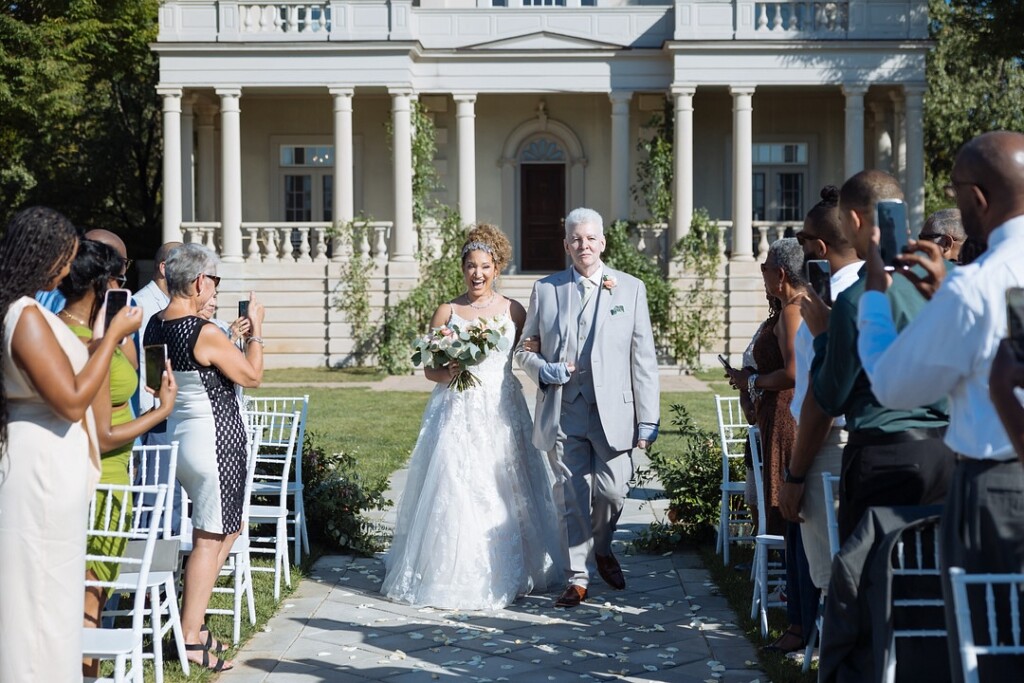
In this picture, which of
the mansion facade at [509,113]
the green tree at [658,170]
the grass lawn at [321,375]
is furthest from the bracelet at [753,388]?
the green tree at [658,170]

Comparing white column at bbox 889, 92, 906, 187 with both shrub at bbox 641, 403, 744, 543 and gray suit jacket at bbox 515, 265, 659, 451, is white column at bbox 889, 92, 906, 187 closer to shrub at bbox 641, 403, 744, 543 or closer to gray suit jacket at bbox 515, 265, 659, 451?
shrub at bbox 641, 403, 744, 543

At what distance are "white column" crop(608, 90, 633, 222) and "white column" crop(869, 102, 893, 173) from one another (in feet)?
20.2

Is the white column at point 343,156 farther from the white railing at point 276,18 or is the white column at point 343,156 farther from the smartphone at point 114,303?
the smartphone at point 114,303

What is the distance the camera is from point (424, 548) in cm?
812

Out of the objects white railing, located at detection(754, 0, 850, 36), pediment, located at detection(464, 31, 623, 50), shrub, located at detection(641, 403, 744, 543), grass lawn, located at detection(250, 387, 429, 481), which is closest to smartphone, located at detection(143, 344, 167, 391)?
shrub, located at detection(641, 403, 744, 543)

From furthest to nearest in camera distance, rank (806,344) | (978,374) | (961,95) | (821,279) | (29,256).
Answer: (961,95)
(806,344)
(821,279)
(29,256)
(978,374)

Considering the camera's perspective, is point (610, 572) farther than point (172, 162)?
No

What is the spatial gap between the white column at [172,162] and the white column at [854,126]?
1461 centimetres

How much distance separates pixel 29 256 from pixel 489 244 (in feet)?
13.8

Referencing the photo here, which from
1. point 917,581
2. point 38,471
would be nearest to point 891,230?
point 917,581

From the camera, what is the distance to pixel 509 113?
30.4 meters

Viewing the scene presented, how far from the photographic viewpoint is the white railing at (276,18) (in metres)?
27.4

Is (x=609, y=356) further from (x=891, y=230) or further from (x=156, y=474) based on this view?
(x=891, y=230)

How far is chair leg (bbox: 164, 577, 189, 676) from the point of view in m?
6.02
